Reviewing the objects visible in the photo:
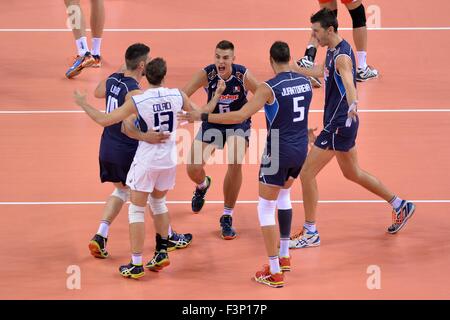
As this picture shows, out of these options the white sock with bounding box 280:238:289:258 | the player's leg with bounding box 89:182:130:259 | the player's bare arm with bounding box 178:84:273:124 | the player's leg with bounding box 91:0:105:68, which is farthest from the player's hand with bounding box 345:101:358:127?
the player's leg with bounding box 91:0:105:68

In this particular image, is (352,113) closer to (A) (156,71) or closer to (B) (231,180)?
(B) (231,180)

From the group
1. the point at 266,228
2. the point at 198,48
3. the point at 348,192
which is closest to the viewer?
the point at 266,228

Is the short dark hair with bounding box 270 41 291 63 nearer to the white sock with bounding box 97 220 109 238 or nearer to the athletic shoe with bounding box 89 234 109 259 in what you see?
the white sock with bounding box 97 220 109 238

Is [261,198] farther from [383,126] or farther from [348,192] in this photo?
[383,126]

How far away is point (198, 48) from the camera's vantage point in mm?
16141

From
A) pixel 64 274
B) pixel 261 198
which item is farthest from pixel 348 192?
pixel 64 274

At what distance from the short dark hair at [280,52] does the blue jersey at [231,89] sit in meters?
1.18

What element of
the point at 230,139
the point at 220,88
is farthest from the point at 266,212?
the point at 230,139

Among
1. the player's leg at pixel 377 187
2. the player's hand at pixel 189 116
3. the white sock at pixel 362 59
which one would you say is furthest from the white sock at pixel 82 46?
the player's hand at pixel 189 116

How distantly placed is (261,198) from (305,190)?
3.28ft

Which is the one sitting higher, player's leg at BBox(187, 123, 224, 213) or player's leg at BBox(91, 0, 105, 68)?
player's leg at BBox(91, 0, 105, 68)

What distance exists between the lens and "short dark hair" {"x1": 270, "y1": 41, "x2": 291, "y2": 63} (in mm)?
8789

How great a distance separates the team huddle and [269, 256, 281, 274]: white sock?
0.04ft

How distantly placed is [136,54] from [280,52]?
1.42m
